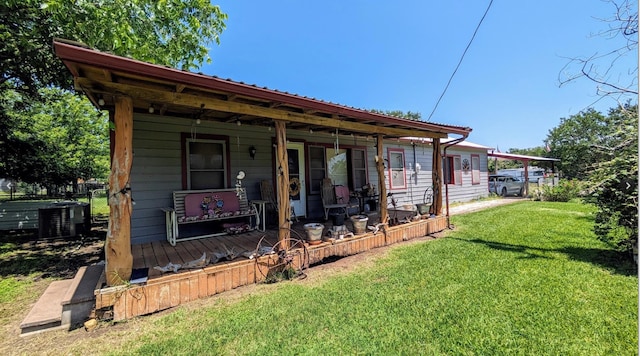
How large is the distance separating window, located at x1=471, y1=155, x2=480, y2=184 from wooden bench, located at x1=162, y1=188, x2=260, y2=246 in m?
10.7

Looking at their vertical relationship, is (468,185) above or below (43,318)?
above

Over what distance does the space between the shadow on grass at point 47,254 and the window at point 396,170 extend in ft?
24.6

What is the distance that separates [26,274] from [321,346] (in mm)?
5150

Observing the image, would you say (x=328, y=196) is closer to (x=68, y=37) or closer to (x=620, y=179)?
(x=620, y=179)

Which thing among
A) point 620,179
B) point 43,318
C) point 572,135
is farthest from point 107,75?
point 572,135

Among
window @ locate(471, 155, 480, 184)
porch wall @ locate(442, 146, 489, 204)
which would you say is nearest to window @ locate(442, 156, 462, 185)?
porch wall @ locate(442, 146, 489, 204)

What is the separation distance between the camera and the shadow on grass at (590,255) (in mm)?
3840

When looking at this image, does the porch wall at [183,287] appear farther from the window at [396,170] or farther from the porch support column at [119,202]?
the window at [396,170]

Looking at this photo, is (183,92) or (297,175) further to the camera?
(297,175)

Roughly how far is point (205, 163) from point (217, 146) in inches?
15.8

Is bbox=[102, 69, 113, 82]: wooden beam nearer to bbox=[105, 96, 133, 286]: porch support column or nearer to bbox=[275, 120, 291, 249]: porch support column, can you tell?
bbox=[105, 96, 133, 286]: porch support column

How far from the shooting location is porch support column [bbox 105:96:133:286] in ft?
8.86

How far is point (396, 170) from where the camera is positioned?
9.26 metres

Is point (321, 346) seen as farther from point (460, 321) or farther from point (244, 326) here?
point (460, 321)
